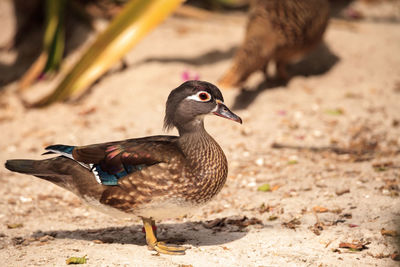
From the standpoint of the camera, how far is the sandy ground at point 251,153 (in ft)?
11.0

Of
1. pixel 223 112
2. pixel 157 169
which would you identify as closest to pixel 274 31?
pixel 223 112

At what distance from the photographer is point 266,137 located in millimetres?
5379

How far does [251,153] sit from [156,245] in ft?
6.50

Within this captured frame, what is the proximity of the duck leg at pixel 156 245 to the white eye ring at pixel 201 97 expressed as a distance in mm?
803

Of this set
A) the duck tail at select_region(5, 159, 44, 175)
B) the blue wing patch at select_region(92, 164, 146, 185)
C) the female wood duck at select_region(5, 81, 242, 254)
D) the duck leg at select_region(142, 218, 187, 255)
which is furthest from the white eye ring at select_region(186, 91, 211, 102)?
the duck tail at select_region(5, 159, 44, 175)

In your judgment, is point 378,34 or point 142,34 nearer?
point 142,34

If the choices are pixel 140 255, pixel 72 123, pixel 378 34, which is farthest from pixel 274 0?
pixel 140 255

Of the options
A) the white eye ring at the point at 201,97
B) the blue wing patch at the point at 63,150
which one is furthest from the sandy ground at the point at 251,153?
the white eye ring at the point at 201,97

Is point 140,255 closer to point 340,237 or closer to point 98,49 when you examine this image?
point 340,237

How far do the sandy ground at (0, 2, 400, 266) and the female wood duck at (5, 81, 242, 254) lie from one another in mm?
304

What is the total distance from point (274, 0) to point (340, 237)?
3253 millimetres

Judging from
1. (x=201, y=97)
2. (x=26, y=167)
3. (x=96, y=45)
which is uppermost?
(x=96, y=45)

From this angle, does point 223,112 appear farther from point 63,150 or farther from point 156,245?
point 63,150

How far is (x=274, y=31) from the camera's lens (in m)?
5.88
